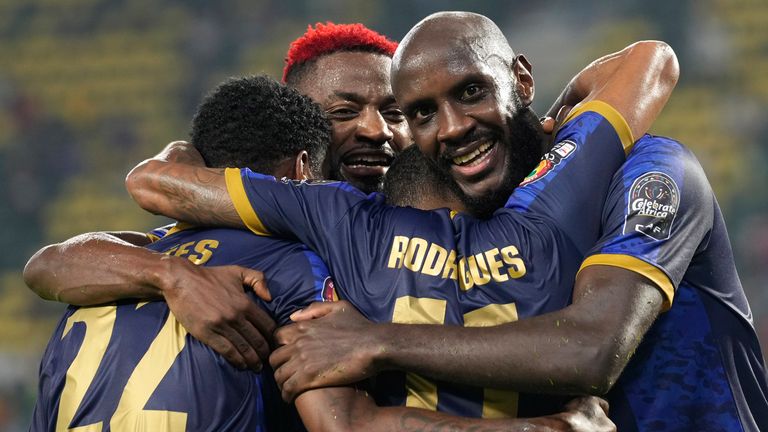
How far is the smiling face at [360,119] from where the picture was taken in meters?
4.68

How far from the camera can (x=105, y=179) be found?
12883 mm

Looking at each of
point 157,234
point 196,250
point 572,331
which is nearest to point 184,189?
point 196,250

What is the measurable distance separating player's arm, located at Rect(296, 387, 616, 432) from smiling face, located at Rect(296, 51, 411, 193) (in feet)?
5.74

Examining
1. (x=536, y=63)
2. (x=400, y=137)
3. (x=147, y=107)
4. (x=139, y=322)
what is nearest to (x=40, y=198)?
(x=147, y=107)

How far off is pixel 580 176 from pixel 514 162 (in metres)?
0.41

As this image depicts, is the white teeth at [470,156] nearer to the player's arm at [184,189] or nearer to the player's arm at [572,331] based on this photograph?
the player's arm at [572,331]

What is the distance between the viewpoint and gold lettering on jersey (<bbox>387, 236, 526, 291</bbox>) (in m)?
3.06

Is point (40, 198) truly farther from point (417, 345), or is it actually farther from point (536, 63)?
point (417, 345)

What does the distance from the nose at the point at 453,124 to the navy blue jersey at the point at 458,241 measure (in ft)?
0.91

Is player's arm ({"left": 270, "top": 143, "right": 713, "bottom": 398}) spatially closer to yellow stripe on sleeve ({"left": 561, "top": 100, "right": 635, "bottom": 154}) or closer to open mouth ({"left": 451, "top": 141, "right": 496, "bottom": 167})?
yellow stripe on sleeve ({"left": 561, "top": 100, "right": 635, "bottom": 154})

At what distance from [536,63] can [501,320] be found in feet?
33.7

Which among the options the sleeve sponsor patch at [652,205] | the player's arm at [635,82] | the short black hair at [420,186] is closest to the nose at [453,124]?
the short black hair at [420,186]

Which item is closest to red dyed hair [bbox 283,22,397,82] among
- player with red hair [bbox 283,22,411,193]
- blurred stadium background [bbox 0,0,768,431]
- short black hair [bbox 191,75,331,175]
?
player with red hair [bbox 283,22,411,193]

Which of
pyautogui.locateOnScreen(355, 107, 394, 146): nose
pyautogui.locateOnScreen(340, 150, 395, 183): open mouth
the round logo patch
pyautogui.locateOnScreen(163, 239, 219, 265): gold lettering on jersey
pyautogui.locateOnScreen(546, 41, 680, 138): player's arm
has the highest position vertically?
pyautogui.locateOnScreen(546, 41, 680, 138): player's arm
